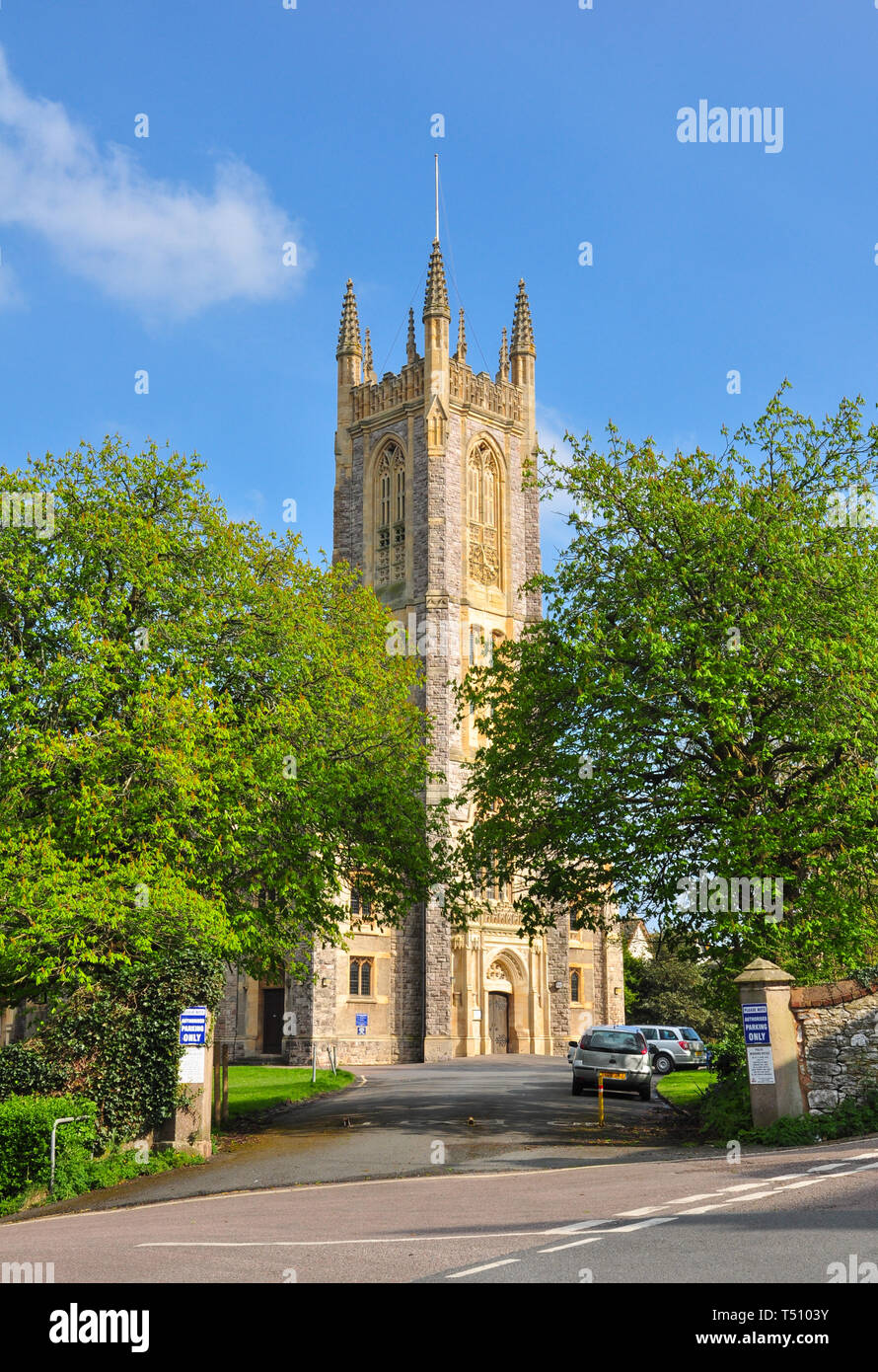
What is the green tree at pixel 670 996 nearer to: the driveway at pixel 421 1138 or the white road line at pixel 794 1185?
the driveway at pixel 421 1138

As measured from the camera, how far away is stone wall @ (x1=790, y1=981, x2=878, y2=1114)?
17.6 metres

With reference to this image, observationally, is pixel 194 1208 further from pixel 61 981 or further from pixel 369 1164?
pixel 61 981

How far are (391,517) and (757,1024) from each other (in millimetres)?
54188

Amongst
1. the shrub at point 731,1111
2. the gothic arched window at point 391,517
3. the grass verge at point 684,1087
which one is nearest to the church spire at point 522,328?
the gothic arched window at point 391,517

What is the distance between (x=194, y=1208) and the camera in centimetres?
1399

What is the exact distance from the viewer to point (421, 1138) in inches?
835

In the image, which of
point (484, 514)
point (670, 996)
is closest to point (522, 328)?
point (484, 514)

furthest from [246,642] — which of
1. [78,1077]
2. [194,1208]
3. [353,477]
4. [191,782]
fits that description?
[353,477]

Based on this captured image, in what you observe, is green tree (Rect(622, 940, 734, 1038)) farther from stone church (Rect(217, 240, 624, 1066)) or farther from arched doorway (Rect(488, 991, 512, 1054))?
arched doorway (Rect(488, 991, 512, 1054))

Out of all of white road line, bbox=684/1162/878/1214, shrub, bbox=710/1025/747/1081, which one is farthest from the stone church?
white road line, bbox=684/1162/878/1214

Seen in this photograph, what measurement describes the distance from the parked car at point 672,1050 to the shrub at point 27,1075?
86.3 ft

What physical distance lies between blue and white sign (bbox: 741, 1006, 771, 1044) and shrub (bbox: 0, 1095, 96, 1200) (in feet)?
29.9

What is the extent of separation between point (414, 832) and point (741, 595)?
8.52m

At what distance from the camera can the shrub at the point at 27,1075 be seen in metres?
17.6
